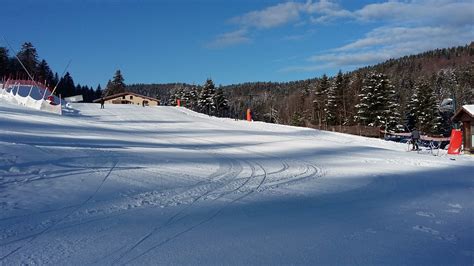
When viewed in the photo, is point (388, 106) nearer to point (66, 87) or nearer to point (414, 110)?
point (414, 110)

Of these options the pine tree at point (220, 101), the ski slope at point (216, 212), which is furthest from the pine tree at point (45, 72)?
the ski slope at point (216, 212)

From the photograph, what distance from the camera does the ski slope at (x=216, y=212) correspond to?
5.29 meters

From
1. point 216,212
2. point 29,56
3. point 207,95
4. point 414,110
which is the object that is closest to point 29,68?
point 29,56

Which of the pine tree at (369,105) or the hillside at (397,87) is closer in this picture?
the pine tree at (369,105)

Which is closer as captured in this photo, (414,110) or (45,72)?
(414,110)

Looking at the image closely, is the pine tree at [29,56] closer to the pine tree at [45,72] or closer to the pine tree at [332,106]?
the pine tree at [45,72]

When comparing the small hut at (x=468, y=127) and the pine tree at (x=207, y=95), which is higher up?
the pine tree at (x=207, y=95)

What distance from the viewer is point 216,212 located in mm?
7344

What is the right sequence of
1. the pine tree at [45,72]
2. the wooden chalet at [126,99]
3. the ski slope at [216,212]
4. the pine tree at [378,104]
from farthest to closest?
the pine tree at [45,72]
the wooden chalet at [126,99]
the pine tree at [378,104]
the ski slope at [216,212]

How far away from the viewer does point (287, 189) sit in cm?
988

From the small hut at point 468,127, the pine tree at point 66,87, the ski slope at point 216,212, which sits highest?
the pine tree at point 66,87

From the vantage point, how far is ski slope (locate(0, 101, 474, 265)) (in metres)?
5.29

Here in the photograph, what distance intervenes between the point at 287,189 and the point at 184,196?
8.72 feet

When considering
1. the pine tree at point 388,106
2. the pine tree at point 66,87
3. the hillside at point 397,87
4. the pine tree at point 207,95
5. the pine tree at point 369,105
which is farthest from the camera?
the pine tree at point 66,87
